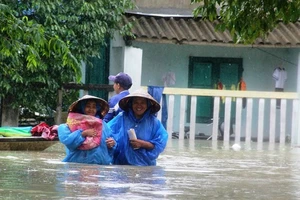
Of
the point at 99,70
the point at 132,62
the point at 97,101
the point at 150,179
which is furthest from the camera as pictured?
the point at 99,70

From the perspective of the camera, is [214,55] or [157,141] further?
[214,55]

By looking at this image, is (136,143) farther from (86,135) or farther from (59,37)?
(59,37)

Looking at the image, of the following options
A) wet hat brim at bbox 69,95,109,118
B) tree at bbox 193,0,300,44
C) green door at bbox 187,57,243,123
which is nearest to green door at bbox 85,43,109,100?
green door at bbox 187,57,243,123

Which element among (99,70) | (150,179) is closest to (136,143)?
(150,179)

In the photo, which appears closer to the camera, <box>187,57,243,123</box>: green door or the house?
the house

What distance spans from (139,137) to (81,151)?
2.40ft

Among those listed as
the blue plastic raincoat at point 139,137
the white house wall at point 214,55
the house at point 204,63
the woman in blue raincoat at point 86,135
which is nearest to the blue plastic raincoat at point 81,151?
the woman in blue raincoat at point 86,135

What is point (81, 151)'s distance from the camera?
477 inches

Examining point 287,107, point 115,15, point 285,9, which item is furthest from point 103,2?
point 285,9

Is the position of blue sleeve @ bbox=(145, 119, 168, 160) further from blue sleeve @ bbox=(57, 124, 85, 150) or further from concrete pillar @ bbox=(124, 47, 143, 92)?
concrete pillar @ bbox=(124, 47, 143, 92)

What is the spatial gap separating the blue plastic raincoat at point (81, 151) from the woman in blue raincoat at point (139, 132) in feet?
0.64

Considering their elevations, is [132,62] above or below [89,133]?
above

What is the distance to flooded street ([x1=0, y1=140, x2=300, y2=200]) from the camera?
28.7 ft

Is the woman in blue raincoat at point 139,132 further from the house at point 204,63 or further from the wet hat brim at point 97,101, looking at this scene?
the house at point 204,63
